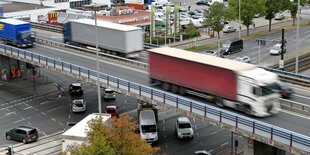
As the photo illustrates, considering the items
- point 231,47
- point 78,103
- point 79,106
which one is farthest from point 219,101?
point 231,47

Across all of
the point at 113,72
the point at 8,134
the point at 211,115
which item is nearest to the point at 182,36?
the point at 113,72

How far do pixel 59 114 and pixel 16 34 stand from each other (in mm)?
15587

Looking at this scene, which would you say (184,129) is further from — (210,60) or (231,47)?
(231,47)

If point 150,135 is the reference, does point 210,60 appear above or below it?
above

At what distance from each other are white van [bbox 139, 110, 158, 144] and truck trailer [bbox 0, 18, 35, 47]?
24.3 m

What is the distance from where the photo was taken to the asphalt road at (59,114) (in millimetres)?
46469

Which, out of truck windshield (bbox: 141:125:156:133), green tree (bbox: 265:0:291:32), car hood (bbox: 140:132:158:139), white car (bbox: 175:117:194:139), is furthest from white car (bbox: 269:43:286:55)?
car hood (bbox: 140:132:158:139)

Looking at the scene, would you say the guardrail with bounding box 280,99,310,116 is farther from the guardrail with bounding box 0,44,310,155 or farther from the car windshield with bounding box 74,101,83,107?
the car windshield with bounding box 74,101,83,107

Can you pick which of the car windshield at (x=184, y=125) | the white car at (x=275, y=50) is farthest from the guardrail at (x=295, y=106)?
the white car at (x=275, y=50)

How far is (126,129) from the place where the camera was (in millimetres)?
32969

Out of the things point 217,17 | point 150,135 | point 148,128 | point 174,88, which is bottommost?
point 150,135

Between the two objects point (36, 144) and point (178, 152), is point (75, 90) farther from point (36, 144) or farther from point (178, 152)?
point (178, 152)

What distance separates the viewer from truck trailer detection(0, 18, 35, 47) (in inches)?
2542

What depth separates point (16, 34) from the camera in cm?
6494
